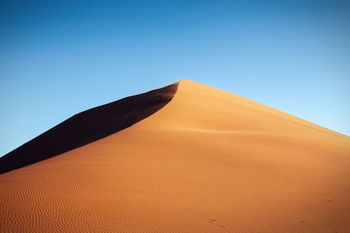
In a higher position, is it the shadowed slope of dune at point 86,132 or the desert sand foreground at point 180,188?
the shadowed slope of dune at point 86,132

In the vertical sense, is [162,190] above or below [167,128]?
below

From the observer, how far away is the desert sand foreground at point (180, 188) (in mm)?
4223

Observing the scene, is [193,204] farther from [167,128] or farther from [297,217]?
[167,128]

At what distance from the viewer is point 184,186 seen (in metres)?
5.86

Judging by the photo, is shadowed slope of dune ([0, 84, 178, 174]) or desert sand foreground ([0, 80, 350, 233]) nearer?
desert sand foreground ([0, 80, 350, 233])

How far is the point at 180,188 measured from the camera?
5.73 m

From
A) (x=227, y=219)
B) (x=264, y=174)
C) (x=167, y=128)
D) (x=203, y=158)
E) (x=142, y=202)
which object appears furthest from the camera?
(x=167, y=128)

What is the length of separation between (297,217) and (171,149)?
4475 millimetres

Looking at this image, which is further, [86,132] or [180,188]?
[86,132]

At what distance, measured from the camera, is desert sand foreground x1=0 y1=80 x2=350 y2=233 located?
166 inches

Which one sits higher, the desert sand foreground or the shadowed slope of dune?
the shadowed slope of dune

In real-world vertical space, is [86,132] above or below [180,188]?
above

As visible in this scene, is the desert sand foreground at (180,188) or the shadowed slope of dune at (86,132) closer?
the desert sand foreground at (180,188)

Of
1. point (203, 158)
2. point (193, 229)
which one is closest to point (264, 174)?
point (203, 158)
